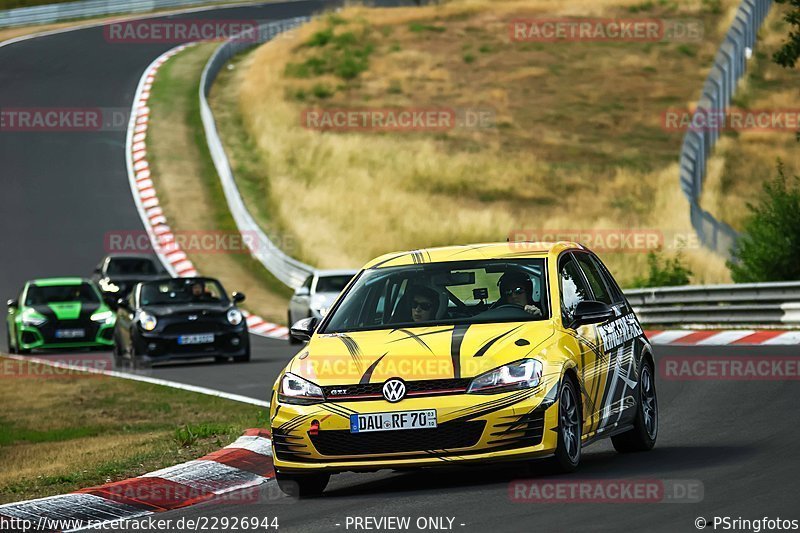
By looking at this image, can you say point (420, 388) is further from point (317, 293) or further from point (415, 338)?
point (317, 293)

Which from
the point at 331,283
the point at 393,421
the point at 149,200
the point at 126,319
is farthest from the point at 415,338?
the point at 149,200

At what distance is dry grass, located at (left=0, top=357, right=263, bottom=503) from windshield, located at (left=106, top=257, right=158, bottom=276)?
1097cm

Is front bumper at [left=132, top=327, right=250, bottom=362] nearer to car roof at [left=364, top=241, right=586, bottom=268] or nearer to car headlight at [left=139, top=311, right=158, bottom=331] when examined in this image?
car headlight at [left=139, top=311, right=158, bottom=331]

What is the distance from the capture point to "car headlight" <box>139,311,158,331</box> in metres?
23.0

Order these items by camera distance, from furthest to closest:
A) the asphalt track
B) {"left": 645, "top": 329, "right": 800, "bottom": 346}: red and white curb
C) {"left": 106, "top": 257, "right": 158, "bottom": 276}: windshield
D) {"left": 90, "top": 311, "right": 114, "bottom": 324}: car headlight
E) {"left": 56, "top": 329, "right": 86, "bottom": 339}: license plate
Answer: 1. {"left": 106, "top": 257, "right": 158, "bottom": 276}: windshield
2. {"left": 90, "top": 311, "right": 114, "bottom": 324}: car headlight
3. {"left": 56, "top": 329, "right": 86, "bottom": 339}: license plate
4. {"left": 645, "top": 329, "right": 800, "bottom": 346}: red and white curb
5. the asphalt track

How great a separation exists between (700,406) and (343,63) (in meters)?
50.5

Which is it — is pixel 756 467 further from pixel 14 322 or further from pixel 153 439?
pixel 14 322

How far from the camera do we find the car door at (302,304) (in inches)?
1054

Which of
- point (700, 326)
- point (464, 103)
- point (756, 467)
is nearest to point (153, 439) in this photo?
point (756, 467)

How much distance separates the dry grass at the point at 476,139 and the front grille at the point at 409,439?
23794 millimetres

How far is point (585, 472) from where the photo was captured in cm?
988

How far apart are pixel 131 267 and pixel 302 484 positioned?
81.1ft

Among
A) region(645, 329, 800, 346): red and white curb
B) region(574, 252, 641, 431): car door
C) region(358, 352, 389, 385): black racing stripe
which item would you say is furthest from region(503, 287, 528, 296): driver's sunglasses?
region(645, 329, 800, 346): red and white curb

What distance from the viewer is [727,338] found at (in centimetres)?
2155
